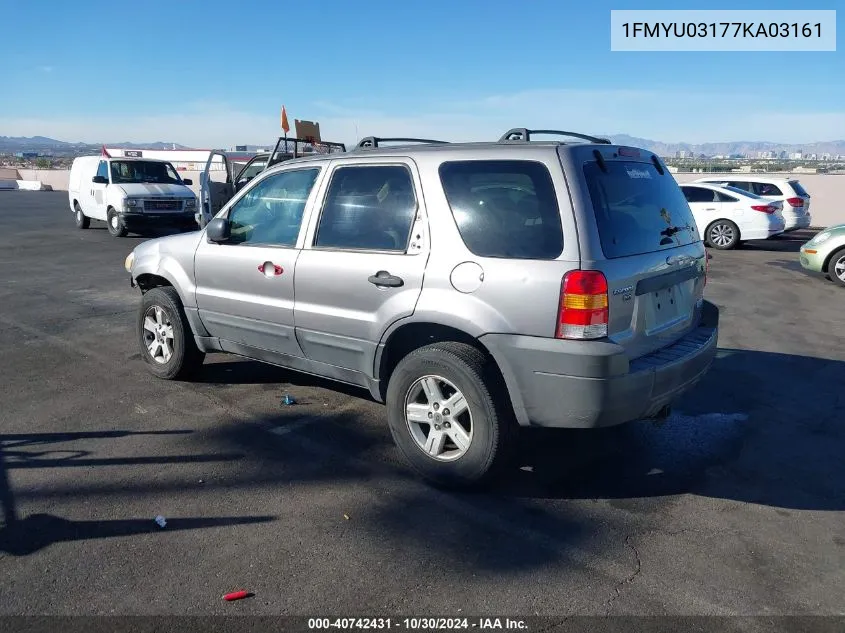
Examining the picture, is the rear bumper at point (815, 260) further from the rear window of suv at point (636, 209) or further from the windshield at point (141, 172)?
the windshield at point (141, 172)

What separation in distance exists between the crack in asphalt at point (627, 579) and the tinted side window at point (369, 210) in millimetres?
2001

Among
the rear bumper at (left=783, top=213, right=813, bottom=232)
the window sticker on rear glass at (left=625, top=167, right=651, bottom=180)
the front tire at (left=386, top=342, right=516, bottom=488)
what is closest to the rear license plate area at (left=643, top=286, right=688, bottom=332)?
the window sticker on rear glass at (left=625, top=167, right=651, bottom=180)

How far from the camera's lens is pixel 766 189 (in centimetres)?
1692

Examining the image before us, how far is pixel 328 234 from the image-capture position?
4.58 m

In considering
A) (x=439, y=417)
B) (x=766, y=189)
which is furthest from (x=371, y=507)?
(x=766, y=189)

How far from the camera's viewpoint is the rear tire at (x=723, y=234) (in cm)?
1636

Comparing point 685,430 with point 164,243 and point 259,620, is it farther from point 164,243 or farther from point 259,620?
point 164,243

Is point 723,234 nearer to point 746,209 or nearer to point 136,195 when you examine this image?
point 746,209

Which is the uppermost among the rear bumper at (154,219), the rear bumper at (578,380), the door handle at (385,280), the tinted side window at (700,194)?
the tinted side window at (700,194)

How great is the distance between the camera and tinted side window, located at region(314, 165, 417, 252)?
423 cm

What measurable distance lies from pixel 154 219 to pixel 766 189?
1464cm

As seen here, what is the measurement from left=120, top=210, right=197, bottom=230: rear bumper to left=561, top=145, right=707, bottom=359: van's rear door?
586 inches

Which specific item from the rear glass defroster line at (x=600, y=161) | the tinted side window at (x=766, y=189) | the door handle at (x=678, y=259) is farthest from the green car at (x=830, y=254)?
the rear glass defroster line at (x=600, y=161)

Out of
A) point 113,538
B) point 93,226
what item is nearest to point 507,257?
point 113,538
